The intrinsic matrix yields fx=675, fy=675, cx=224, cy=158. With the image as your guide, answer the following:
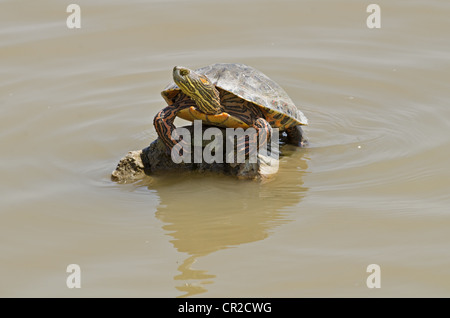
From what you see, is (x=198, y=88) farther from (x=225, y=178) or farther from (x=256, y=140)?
(x=225, y=178)

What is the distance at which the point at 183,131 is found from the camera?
5.55 meters

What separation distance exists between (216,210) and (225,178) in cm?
59

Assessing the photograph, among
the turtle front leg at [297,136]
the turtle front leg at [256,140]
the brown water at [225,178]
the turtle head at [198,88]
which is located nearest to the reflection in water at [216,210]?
the brown water at [225,178]

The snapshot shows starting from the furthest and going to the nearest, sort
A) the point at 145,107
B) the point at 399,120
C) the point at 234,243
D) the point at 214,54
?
1. the point at 214,54
2. the point at 145,107
3. the point at 399,120
4. the point at 234,243

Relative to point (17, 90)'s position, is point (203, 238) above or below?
below

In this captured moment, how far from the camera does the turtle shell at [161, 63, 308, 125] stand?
18.3 ft

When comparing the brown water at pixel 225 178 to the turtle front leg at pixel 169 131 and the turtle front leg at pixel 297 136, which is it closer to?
Answer: the turtle front leg at pixel 297 136

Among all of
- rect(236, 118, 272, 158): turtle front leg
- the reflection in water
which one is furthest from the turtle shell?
the reflection in water

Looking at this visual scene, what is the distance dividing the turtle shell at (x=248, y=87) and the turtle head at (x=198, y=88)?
0.17m

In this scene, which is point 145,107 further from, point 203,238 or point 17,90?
point 203,238

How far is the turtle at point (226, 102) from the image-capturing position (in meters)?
5.36

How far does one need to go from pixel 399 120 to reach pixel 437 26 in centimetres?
283

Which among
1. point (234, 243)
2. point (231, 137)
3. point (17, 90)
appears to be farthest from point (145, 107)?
point (234, 243)

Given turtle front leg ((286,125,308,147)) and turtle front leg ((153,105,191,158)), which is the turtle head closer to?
turtle front leg ((153,105,191,158))
